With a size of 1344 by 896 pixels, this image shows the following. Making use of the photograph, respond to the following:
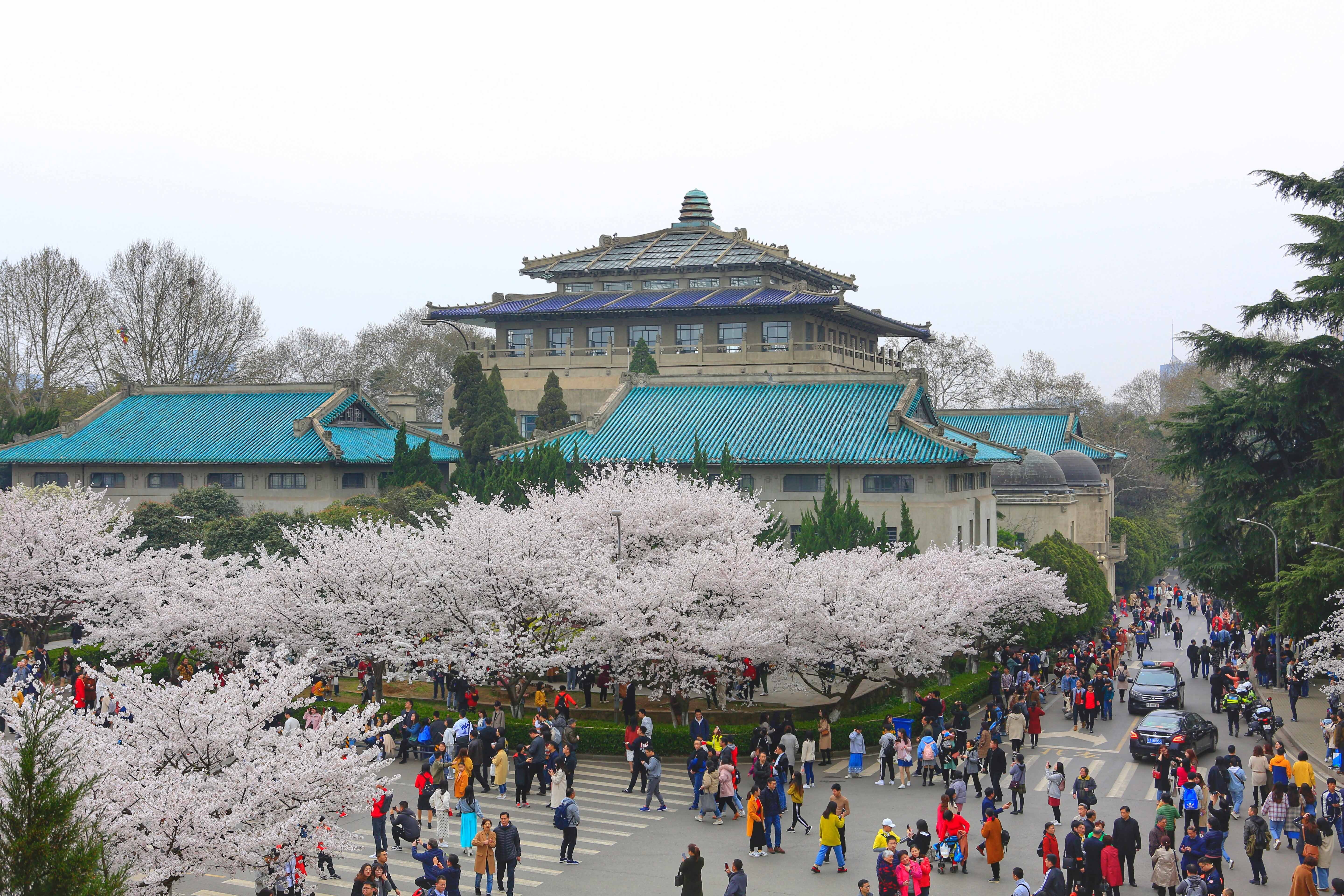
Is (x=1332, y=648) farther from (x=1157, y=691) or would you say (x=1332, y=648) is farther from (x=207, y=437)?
(x=207, y=437)

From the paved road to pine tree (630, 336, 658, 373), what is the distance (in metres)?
31.1

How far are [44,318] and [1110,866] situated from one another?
66.6 meters

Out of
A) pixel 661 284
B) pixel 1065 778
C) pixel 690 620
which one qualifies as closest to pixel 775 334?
pixel 661 284

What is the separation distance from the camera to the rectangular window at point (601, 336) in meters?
74.1

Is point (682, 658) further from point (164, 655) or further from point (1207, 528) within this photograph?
point (1207, 528)

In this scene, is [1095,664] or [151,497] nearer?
[1095,664]

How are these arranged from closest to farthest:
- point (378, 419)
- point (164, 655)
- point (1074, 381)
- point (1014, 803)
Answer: point (1014, 803) → point (164, 655) → point (378, 419) → point (1074, 381)

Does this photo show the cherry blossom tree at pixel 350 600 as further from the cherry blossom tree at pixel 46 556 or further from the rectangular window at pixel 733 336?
the rectangular window at pixel 733 336

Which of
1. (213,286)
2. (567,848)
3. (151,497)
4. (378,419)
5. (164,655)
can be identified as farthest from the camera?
(213,286)

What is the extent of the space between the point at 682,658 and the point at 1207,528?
2175 centimetres

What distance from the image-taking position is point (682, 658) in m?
30.1

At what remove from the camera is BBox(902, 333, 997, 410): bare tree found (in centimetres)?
10006

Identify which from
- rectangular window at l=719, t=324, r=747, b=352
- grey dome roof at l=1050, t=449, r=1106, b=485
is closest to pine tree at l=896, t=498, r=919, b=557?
rectangular window at l=719, t=324, r=747, b=352

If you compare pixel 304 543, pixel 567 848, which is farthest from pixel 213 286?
pixel 567 848
